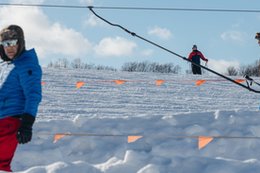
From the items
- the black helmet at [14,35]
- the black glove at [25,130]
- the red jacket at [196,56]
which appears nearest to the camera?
the black glove at [25,130]

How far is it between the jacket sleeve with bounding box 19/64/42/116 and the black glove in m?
0.04

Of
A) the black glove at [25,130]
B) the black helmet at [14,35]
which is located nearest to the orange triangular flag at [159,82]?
the black helmet at [14,35]

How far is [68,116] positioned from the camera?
35.0ft

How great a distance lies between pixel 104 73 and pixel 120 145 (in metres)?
10.0

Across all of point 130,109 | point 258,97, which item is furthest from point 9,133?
point 258,97

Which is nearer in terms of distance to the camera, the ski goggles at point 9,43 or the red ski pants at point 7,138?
the red ski pants at point 7,138

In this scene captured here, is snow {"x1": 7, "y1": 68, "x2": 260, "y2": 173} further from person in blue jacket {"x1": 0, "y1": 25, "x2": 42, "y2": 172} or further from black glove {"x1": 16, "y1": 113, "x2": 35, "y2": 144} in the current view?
black glove {"x1": 16, "y1": 113, "x2": 35, "y2": 144}

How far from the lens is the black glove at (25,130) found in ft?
13.6

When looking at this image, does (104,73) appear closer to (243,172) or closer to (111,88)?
(111,88)

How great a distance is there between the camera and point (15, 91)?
433cm

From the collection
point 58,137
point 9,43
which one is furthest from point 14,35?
point 58,137

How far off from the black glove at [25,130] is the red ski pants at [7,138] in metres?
0.16

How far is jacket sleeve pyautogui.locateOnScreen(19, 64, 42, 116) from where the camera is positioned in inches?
166

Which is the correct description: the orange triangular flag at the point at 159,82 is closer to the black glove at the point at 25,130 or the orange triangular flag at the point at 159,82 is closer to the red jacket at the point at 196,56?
the red jacket at the point at 196,56
